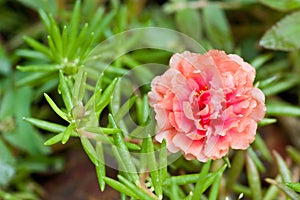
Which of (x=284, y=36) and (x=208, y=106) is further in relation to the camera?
(x=284, y=36)

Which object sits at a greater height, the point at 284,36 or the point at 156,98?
the point at 156,98

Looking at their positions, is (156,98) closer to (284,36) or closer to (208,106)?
(208,106)

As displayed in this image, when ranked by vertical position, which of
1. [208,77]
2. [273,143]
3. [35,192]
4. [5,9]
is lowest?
[273,143]

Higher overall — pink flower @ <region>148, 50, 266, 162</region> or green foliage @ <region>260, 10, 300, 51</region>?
pink flower @ <region>148, 50, 266, 162</region>

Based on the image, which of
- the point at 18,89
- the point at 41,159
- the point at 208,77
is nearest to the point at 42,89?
the point at 18,89

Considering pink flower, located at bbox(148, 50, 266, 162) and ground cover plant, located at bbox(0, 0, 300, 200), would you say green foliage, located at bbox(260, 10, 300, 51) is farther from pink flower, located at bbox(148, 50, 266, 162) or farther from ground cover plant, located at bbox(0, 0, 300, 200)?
pink flower, located at bbox(148, 50, 266, 162)

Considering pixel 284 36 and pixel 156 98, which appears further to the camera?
pixel 284 36

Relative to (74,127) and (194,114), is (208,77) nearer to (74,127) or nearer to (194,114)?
(194,114)

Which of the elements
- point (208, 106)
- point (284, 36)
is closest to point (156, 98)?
point (208, 106)

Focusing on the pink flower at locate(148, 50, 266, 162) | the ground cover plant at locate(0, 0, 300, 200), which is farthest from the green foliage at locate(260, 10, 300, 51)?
the pink flower at locate(148, 50, 266, 162)
